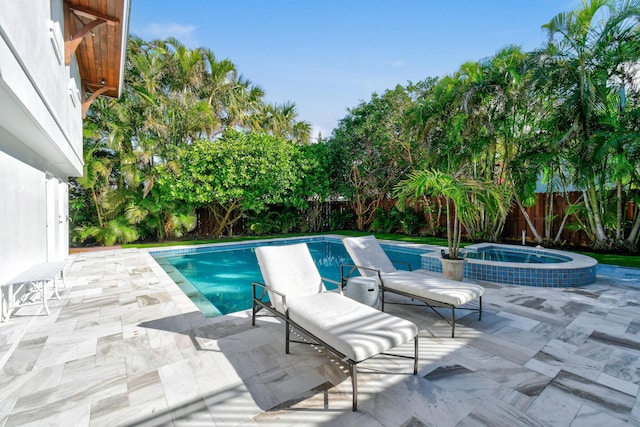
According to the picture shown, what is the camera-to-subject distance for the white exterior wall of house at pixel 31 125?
8.64 feet

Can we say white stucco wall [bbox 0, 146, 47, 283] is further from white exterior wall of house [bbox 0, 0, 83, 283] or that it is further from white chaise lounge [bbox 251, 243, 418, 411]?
white chaise lounge [bbox 251, 243, 418, 411]

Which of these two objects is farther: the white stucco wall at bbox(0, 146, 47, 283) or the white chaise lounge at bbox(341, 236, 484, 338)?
the white stucco wall at bbox(0, 146, 47, 283)

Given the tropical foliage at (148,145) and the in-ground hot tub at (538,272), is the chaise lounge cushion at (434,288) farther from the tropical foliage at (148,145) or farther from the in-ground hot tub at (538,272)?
the tropical foliage at (148,145)

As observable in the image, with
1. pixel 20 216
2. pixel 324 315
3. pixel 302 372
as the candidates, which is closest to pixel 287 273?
pixel 324 315

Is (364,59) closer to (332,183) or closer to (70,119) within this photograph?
(332,183)

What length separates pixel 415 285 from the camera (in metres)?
3.94

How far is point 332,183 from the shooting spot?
1580cm

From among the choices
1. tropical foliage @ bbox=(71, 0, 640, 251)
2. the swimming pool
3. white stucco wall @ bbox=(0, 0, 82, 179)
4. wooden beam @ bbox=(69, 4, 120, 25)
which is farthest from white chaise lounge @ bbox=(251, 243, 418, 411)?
wooden beam @ bbox=(69, 4, 120, 25)

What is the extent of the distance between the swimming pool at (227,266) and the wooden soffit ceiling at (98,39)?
16.0ft

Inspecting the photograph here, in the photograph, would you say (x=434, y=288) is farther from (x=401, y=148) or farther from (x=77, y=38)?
(x=401, y=148)

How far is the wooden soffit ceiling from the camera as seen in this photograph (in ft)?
17.0

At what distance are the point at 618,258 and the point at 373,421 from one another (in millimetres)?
8457

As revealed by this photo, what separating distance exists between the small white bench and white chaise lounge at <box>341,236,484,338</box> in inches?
164

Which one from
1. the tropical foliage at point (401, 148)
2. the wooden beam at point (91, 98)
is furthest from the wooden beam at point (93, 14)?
the tropical foliage at point (401, 148)
